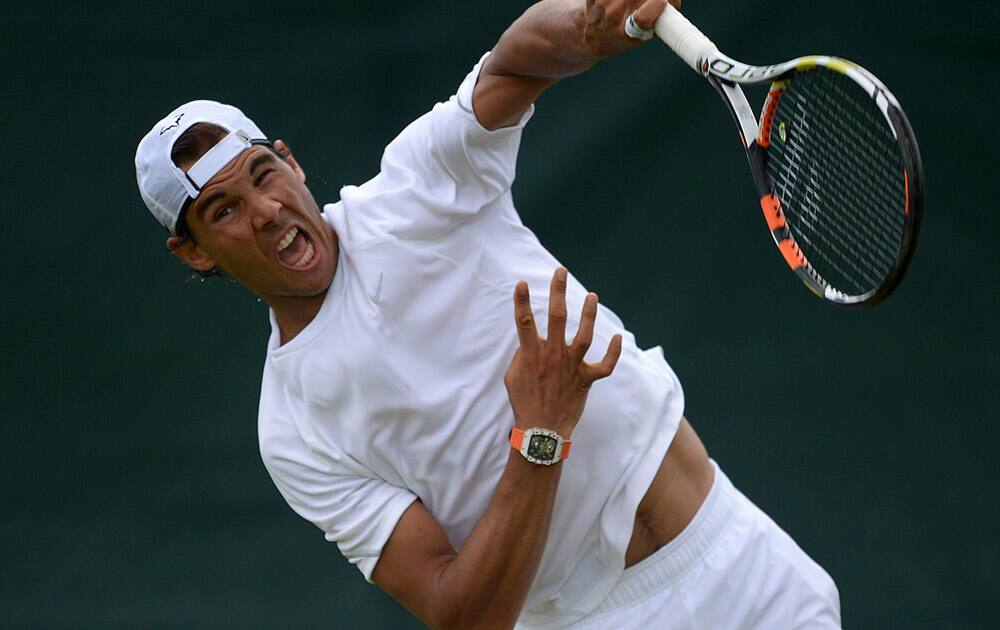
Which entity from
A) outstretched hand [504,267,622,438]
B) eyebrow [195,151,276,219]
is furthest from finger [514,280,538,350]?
eyebrow [195,151,276,219]

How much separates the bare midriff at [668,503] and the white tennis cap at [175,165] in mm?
832

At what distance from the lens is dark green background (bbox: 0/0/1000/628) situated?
3.95 m

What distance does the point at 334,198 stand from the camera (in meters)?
4.04

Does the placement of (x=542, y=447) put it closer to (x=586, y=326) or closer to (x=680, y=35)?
(x=586, y=326)

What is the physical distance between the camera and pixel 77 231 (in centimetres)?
400

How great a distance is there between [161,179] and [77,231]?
68.1 inches

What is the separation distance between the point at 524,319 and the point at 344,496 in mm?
441

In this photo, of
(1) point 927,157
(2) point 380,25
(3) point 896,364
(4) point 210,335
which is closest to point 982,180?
(1) point 927,157

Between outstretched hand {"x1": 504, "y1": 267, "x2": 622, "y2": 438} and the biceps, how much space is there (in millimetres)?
264

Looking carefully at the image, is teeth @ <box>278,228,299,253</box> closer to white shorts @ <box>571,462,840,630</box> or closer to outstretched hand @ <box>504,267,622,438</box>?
outstretched hand @ <box>504,267,622,438</box>

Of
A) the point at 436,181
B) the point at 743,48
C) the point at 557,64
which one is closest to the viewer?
the point at 557,64

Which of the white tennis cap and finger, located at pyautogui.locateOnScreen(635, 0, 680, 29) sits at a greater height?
finger, located at pyautogui.locateOnScreen(635, 0, 680, 29)

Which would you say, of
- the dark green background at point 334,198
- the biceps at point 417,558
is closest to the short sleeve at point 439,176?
the biceps at point 417,558

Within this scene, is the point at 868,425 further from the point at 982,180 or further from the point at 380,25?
the point at 380,25
